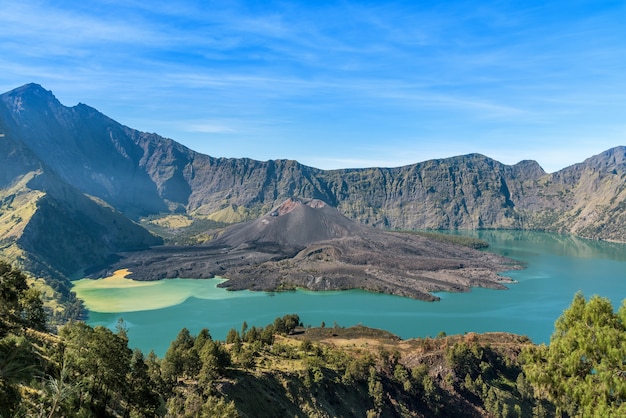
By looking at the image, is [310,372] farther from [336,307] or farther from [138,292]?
[138,292]

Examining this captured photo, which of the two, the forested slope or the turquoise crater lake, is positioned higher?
the forested slope

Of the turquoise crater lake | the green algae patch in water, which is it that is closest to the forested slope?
the turquoise crater lake

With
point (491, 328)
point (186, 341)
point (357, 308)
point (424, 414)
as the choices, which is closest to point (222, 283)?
point (357, 308)

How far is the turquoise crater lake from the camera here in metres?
112

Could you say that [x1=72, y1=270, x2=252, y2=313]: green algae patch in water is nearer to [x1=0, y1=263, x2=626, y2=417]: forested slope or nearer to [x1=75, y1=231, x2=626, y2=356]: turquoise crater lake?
[x1=75, y1=231, x2=626, y2=356]: turquoise crater lake

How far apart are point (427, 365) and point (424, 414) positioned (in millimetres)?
8787

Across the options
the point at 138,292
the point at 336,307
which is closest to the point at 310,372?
the point at 336,307

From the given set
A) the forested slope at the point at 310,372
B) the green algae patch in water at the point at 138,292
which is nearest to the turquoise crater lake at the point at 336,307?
the green algae patch in water at the point at 138,292

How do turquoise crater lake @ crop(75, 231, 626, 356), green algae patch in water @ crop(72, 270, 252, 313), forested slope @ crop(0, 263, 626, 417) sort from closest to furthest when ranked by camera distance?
forested slope @ crop(0, 263, 626, 417) → turquoise crater lake @ crop(75, 231, 626, 356) → green algae patch in water @ crop(72, 270, 252, 313)

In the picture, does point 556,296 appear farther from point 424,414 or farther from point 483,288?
point 424,414

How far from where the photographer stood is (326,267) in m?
187

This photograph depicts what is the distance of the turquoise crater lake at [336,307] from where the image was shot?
112312 millimetres

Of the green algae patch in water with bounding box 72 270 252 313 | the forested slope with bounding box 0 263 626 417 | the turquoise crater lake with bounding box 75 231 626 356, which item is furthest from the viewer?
the green algae patch in water with bounding box 72 270 252 313

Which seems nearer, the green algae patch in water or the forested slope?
the forested slope
